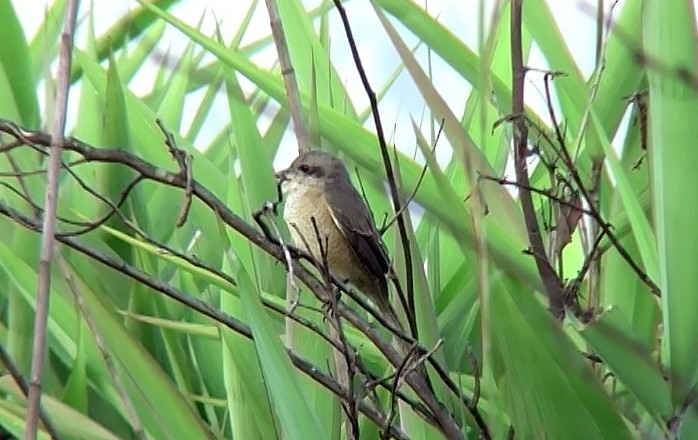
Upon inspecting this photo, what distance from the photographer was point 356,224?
1997 mm

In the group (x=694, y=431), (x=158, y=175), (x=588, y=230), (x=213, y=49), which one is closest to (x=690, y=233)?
(x=694, y=431)

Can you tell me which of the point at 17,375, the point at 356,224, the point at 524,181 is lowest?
the point at 17,375

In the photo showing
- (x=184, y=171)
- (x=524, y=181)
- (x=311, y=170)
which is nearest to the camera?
(x=184, y=171)

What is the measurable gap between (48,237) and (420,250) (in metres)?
0.78

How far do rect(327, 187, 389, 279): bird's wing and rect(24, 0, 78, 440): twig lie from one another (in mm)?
1136

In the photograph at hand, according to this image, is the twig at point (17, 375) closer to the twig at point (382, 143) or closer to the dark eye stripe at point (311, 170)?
the twig at point (382, 143)

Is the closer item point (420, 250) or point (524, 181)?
point (524, 181)

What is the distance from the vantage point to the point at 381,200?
1.57 m

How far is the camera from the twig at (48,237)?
27.7 inches

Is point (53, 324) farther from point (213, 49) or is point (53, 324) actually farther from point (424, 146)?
point (424, 146)

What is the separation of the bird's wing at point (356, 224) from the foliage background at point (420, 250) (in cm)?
17

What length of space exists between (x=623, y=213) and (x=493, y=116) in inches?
15.0

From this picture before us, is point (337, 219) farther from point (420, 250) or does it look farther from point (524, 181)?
point (524, 181)

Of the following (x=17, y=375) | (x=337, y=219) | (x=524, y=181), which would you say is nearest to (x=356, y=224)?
(x=337, y=219)
